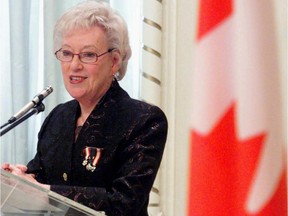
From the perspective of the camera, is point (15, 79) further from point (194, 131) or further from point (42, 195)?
point (42, 195)

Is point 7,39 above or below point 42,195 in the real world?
above

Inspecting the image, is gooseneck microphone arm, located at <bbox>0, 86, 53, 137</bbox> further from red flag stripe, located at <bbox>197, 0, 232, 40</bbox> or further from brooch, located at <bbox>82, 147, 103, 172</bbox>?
red flag stripe, located at <bbox>197, 0, 232, 40</bbox>

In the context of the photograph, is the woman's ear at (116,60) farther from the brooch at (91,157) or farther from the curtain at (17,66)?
the curtain at (17,66)

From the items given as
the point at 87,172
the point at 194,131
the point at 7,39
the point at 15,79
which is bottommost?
the point at 87,172

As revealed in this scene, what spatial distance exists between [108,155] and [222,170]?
1.21 feet

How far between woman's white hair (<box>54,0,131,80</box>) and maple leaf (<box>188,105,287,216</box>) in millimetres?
382

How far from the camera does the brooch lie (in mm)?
1927

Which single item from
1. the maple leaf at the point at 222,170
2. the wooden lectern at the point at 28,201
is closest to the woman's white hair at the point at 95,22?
the maple leaf at the point at 222,170

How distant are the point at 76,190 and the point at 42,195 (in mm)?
386

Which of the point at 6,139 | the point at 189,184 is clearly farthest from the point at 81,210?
the point at 6,139

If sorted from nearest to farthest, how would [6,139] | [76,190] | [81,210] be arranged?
1. [81,210]
2. [76,190]
3. [6,139]

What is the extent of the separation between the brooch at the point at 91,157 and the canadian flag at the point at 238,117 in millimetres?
318

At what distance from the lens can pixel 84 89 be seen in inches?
78.2

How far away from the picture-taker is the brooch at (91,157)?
6.32ft
